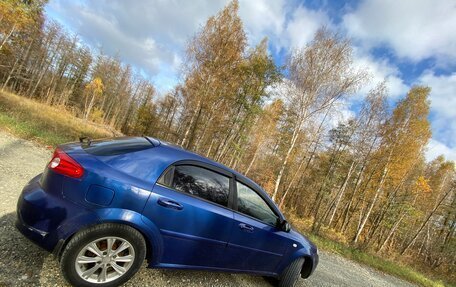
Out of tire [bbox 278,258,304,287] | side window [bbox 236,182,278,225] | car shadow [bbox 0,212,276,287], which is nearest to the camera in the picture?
car shadow [bbox 0,212,276,287]

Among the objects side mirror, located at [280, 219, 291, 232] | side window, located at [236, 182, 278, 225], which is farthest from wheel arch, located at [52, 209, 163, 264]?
side mirror, located at [280, 219, 291, 232]

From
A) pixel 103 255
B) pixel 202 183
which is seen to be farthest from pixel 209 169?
pixel 103 255

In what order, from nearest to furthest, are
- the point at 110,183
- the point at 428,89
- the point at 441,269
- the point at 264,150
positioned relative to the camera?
the point at 110,183 → the point at 428,89 → the point at 441,269 → the point at 264,150

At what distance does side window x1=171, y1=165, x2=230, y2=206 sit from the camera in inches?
119

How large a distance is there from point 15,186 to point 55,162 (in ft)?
9.57

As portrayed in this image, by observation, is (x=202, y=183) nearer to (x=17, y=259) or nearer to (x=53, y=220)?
(x=53, y=220)

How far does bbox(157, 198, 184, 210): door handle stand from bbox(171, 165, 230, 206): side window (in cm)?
19

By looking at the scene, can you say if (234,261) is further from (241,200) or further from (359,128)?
(359,128)

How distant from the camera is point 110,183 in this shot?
8.27 feet

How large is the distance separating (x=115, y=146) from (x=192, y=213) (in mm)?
1225

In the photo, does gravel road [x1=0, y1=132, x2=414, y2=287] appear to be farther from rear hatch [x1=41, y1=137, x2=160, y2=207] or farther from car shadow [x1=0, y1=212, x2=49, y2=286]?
Result: rear hatch [x1=41, y1=137, x2=160, y2=207]

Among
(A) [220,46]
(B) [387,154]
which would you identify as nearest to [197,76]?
(A) [220,46]

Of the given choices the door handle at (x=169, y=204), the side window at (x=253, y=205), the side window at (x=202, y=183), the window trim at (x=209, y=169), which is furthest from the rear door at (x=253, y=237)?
the door handle at (x=169, y=204)

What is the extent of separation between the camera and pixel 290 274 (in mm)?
4082
